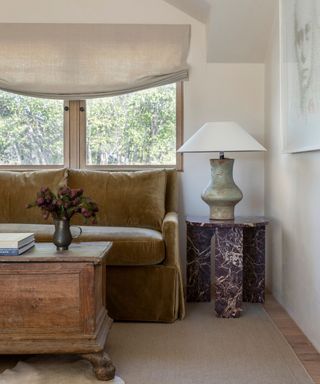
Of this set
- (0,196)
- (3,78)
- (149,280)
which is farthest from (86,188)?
(3,78)

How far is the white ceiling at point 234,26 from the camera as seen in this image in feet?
9.80

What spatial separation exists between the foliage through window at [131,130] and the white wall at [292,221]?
79 cm

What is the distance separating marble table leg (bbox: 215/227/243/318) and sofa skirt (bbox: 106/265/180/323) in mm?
282

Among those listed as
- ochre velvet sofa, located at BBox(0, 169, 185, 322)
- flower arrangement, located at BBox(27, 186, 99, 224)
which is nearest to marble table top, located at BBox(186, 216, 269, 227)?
ochre velvet sofa, located at BBox(0, 169, 185, 322)

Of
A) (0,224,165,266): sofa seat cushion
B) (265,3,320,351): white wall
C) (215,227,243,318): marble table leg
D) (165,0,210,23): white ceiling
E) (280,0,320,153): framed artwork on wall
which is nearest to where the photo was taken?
(280,0,320,153): framed artwork on wall

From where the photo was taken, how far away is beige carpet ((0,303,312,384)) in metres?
1.90

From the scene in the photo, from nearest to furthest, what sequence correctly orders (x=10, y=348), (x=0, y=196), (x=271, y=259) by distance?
(x=10, y=348), (x=0, y=196), (x=271, y=259)

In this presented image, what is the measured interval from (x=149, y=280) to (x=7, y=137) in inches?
69.6

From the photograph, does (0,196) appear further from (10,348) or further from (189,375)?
(189,375)

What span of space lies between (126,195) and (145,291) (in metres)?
0.75

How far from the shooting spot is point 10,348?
186 cm

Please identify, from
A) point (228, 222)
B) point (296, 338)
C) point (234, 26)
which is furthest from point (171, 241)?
point (234, 26)

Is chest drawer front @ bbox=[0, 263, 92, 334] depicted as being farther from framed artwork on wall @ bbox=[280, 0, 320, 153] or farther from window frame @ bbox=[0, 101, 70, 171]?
window frame @ bbox=[0, 101, 70, 171]

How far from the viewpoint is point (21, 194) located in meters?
3.09
